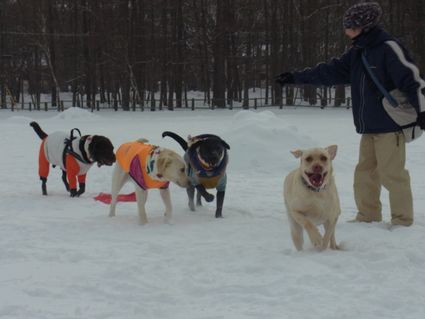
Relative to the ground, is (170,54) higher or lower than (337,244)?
higher

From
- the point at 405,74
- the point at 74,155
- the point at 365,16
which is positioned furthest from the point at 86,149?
the point at 405,74

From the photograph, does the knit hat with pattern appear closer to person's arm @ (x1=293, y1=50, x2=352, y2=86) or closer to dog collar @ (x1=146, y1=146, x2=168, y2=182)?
person's arm @ (x1=293, y1=50, x2=352, y2=86)

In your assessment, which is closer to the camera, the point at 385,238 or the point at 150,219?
the point at 385,238

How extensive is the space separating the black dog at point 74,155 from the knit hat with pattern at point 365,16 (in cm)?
390

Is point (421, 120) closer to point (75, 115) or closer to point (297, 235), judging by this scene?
point (297, 235)

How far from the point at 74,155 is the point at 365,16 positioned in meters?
4.61

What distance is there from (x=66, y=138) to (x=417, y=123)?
5.22 metres

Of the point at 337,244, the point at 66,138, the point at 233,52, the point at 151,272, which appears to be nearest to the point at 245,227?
the point at 337,244

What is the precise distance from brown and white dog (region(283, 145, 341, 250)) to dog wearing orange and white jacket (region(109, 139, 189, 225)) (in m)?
1.59

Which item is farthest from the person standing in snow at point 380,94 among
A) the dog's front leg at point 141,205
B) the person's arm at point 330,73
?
the dog's front leg at point 141,205

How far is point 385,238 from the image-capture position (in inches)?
194

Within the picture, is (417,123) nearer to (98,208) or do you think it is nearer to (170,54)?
(98,208)

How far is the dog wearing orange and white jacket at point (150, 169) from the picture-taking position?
Result: 5.90 m

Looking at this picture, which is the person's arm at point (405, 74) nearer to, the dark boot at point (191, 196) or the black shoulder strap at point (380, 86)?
the black shoulder strap at point (380, 86)
